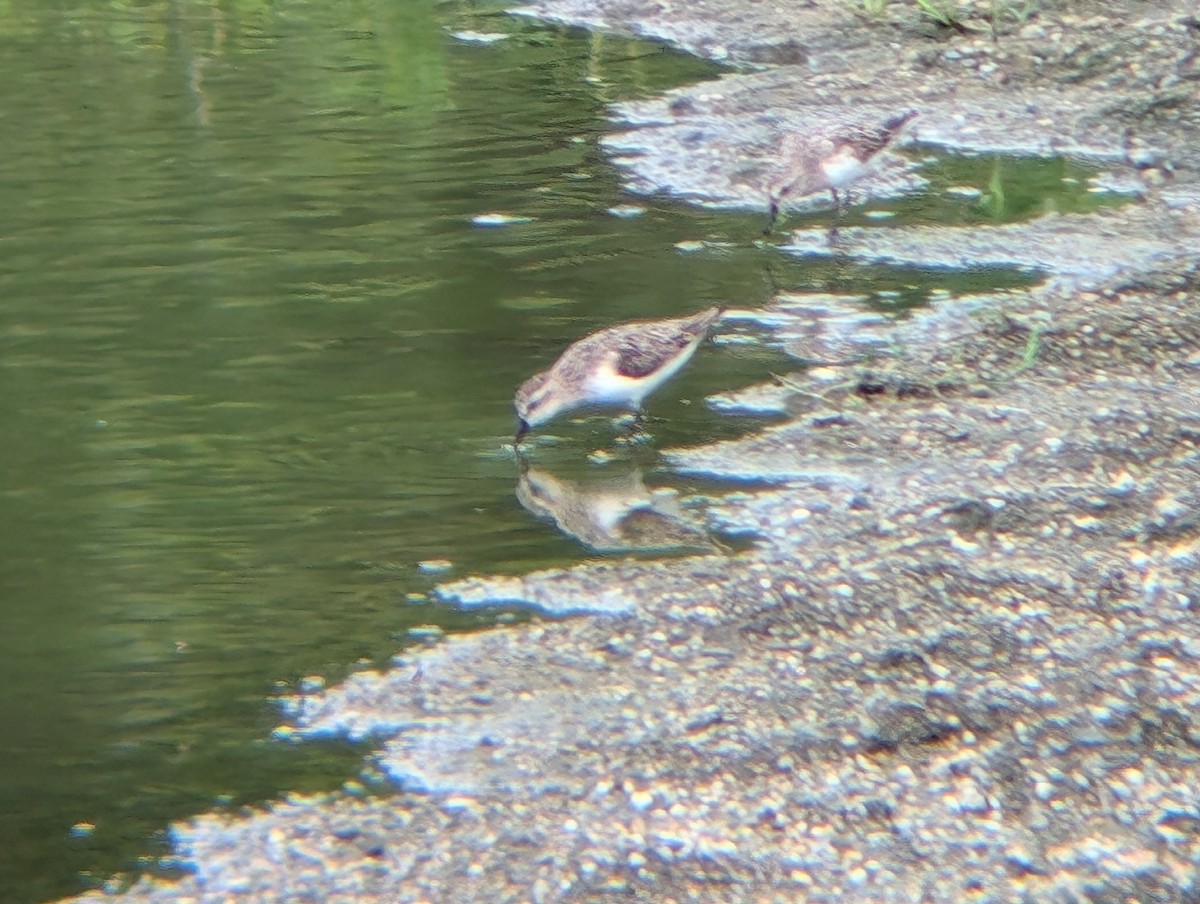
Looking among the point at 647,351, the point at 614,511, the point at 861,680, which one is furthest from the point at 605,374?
the point at 861,680

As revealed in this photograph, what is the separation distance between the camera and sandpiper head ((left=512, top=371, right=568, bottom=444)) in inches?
319

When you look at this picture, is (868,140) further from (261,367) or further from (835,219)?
(261,367)

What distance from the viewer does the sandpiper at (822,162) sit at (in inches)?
444

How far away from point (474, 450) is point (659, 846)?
3398 mm

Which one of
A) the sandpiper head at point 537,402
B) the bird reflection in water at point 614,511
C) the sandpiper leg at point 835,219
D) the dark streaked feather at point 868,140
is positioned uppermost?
the dark streaked feather at point 868,140

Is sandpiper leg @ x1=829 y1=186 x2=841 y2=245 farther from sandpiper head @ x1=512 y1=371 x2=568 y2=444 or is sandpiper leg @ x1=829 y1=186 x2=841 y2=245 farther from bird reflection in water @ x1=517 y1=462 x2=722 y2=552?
bird reflection in water @ x1=517 y1=462 x2=722 y2=552

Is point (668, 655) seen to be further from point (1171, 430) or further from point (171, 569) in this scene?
point (1171, 430)

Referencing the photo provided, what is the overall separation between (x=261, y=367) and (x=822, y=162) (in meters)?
3.63

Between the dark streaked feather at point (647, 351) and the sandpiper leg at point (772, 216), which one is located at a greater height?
the dark streaked feather at point (647, 351)

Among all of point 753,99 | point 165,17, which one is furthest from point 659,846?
point 165,17

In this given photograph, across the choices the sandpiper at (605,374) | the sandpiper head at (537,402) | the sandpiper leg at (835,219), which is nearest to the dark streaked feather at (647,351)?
the sandpiper at (605,374)

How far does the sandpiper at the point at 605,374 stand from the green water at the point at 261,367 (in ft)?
0.70

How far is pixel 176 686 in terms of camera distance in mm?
6254

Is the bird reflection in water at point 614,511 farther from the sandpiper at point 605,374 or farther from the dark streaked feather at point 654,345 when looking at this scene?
the dark streaked feather at point 654,345
